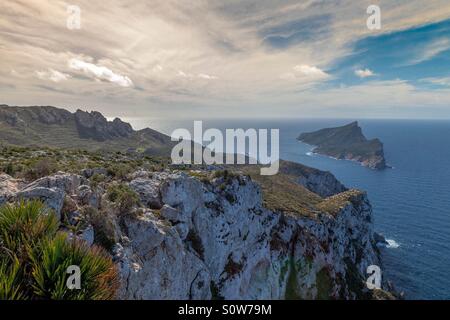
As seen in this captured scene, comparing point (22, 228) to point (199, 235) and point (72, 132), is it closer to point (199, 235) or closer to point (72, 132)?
point (199, 235)

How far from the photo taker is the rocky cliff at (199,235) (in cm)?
1563

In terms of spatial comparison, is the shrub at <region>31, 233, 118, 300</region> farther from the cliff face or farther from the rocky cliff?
the cliff face

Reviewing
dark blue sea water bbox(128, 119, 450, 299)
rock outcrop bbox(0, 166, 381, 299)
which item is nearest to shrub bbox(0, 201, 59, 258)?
rock outcrop bbox(0, 166, 381, 299)

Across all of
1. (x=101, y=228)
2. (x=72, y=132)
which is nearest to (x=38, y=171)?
(x=101, y=228)

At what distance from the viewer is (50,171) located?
2023 cm

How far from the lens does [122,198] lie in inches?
761

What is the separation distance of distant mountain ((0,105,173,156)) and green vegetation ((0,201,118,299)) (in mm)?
114029

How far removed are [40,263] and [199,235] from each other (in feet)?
60.8

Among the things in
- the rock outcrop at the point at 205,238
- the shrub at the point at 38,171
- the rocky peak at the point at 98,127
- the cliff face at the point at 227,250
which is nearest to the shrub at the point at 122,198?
the rock outcrop at the point at 205,238

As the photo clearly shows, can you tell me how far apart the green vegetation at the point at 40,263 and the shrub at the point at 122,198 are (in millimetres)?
10438

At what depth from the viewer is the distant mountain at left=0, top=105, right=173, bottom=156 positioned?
127 m
